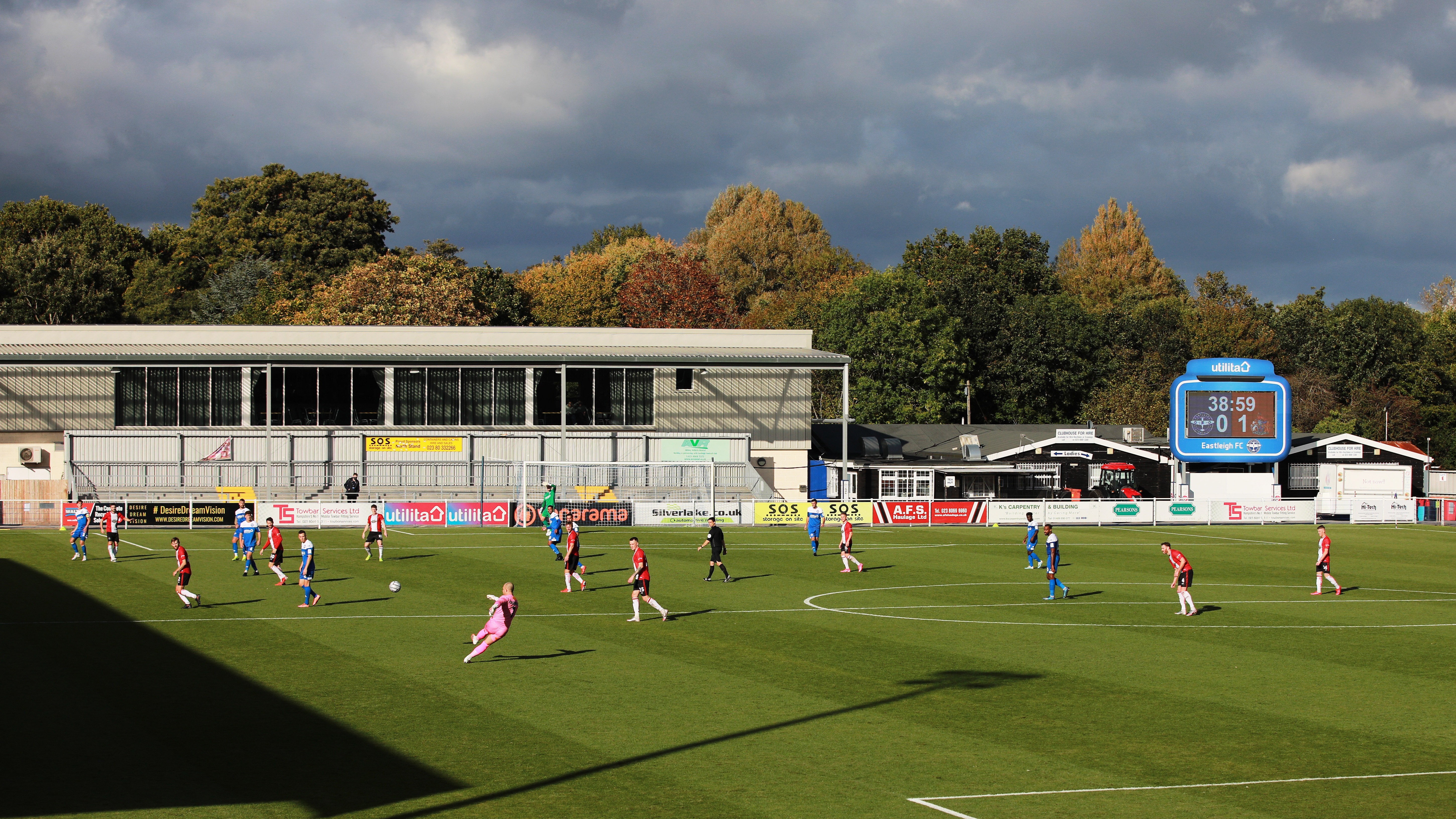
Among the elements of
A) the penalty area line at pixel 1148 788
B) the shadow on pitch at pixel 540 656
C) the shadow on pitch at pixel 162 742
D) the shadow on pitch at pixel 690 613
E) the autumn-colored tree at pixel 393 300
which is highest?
the autumn-colored tree at pixel 393 300

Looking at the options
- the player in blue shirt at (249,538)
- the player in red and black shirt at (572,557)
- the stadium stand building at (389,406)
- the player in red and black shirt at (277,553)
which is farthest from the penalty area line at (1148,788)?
the stadium stand building at (389,406)

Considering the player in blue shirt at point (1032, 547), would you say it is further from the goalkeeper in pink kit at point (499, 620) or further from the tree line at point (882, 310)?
the tree line at point (882, 310)

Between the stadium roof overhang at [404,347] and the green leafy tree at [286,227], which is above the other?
the green leafy tree at [286,227]

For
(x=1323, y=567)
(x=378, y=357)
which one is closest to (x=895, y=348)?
(x=378, y=357)

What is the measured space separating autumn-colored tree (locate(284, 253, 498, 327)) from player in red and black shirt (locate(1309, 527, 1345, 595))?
56192 millimetres

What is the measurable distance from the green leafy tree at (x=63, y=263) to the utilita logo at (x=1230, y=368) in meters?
77.4

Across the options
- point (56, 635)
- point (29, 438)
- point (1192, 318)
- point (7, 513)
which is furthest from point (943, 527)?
point (1192, 318)

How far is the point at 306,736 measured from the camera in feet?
53.6

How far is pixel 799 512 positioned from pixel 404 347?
2715cm

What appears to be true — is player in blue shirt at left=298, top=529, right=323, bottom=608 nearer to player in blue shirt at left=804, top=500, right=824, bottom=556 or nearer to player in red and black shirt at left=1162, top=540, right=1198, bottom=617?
player in blue shirt at left=804, top=500, right=824, bottom=556

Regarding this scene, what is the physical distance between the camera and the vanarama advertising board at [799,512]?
53.0 meters

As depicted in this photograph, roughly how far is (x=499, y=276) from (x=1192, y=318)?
59.6m

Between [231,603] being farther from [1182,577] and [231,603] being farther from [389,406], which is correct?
[389,406]

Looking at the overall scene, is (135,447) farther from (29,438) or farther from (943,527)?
(943,527)
